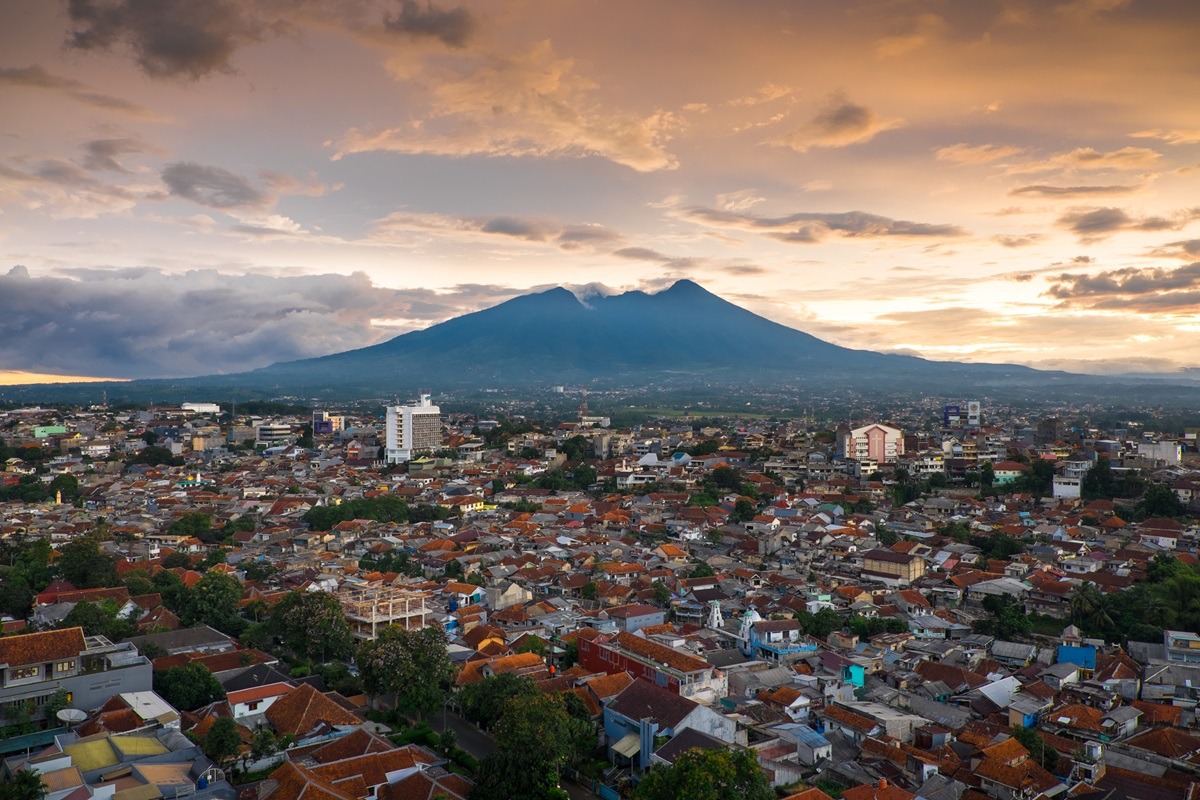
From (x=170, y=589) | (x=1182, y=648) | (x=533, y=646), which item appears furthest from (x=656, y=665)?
(x=170, y=589)

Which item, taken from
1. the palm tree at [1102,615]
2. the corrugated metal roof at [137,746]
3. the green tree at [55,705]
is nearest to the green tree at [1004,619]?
the palm tree at [1102,615]

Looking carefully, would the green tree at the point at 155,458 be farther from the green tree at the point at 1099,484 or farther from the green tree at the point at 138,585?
the green tree at the point at 1099,484

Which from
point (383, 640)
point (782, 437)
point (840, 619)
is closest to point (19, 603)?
point (383, 640)

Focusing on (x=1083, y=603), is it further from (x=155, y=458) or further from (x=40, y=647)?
(x=155, y=458)

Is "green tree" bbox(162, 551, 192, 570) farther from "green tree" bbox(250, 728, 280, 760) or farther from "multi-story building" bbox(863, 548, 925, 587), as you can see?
"multi-story building" bbox(863, 548, 925, 587)

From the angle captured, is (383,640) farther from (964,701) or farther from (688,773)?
(964,701)
